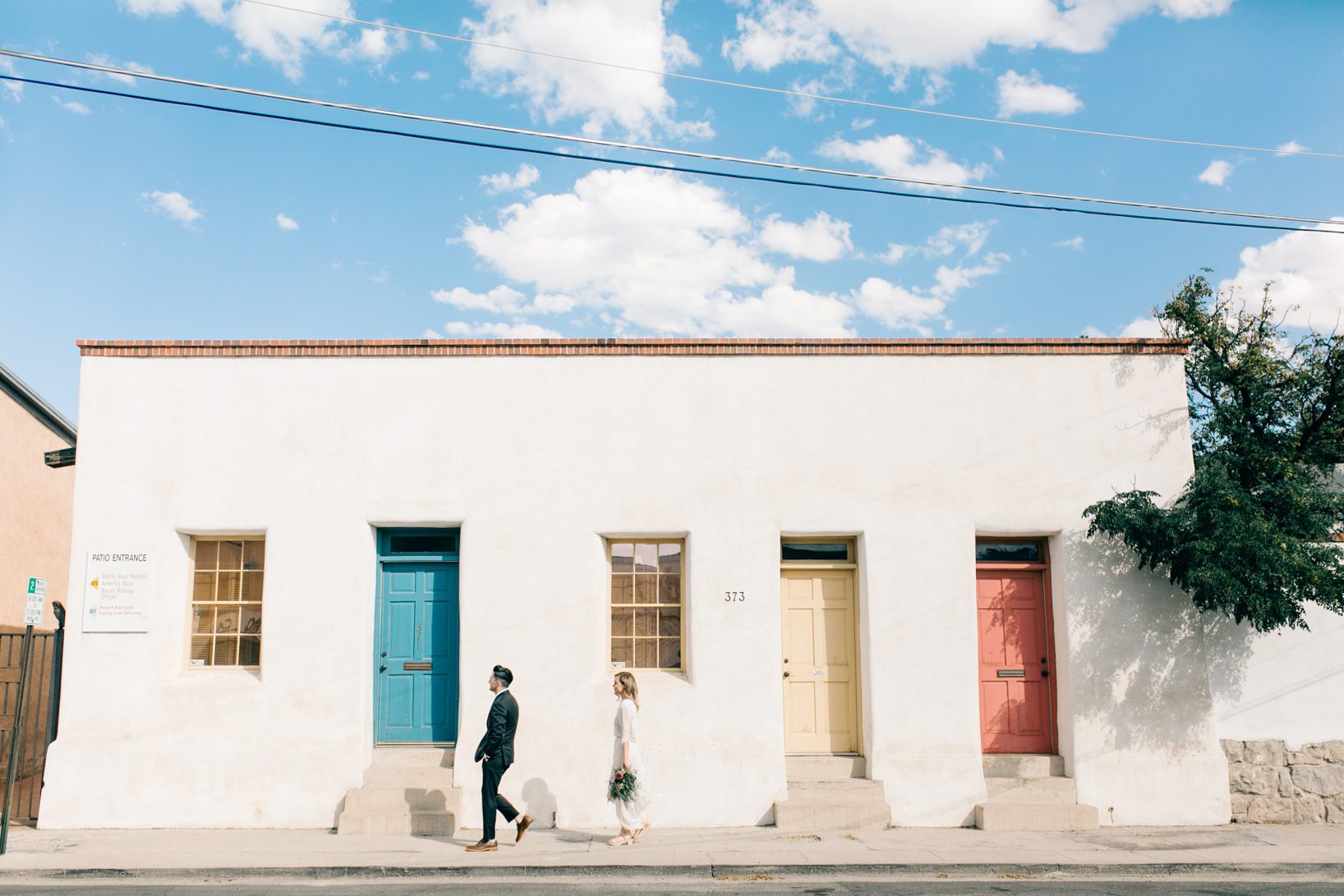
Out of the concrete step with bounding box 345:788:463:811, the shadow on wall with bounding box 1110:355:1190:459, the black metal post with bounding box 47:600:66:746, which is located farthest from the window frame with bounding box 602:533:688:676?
the black metal post with bounding box 47:600:66:746

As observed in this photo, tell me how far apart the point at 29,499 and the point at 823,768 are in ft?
45.1

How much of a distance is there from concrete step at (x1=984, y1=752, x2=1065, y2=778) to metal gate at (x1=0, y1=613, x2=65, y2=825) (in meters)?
9.44

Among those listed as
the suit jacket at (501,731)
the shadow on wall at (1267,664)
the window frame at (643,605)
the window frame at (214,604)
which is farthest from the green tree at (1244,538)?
the window frame at (214,604)

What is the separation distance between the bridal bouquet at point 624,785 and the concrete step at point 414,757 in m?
2.14

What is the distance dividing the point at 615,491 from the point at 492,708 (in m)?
2.68

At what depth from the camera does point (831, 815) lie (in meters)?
10.5

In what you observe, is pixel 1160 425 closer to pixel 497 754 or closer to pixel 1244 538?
pixel 1244 538

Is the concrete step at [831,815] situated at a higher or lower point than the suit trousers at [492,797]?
lower

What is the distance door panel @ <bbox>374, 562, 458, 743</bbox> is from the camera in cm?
1123

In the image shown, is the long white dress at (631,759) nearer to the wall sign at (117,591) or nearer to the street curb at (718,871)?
the street curb at (718,871)

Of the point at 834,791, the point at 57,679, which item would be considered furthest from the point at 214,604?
the point at 834,791

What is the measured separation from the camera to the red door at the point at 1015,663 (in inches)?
448

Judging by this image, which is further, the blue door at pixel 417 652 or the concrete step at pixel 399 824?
the blue door at pixel 417 652

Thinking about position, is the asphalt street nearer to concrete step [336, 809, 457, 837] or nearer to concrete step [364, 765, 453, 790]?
concrete step [336, 809, 457, 837]
